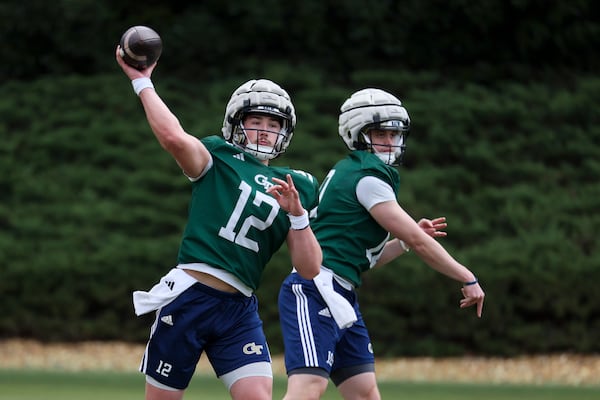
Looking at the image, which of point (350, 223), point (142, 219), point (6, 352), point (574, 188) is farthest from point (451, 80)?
point (350, 223)

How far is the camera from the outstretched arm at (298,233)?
4688 mm

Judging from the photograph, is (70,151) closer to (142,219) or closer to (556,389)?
(142,219)

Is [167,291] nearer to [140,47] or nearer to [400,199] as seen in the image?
[140,47]

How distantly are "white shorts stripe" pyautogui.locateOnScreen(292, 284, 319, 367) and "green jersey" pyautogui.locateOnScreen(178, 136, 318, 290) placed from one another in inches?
23.2

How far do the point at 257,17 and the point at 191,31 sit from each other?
1075 mm

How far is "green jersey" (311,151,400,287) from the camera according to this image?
5.72 meters

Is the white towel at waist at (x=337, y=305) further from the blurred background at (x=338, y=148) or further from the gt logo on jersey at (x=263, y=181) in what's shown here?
the blurred background at (x=338, y=148)

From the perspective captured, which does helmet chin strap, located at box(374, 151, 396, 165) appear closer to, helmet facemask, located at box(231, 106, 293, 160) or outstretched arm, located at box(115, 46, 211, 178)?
helmet facemask, located at box(231, 106, 293, 160)

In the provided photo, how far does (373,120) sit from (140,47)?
5.36ft

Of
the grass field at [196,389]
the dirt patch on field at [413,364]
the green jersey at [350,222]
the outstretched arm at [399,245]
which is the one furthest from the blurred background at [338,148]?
the green jersey at [350,222]

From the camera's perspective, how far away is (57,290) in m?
13.4

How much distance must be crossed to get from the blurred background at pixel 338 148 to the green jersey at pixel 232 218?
7.80m

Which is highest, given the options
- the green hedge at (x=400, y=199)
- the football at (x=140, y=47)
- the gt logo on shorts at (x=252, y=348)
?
the green hedge at (x=400, y=199)

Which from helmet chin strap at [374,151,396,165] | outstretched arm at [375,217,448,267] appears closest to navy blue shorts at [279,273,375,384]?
outstretched arm at [375,217,448,267]
